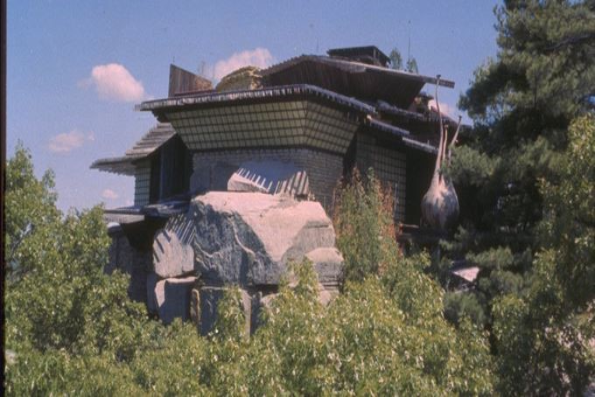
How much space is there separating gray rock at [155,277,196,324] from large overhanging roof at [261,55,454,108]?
656cm

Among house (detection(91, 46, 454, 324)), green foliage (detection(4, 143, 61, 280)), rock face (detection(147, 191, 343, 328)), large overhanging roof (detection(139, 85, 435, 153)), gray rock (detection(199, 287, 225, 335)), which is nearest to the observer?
green foliage (detection(4, 143, 61, 280))

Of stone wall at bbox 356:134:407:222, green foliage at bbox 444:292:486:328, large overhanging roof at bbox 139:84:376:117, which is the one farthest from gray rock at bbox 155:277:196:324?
green foliage at bbox 444:292:486:328

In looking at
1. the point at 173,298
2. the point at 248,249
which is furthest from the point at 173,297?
the point at 248,249

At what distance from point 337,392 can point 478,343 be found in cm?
290

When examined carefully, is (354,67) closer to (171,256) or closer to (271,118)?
(271,118)

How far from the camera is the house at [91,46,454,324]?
49.1 ft

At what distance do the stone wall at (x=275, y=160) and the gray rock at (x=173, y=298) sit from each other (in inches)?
113

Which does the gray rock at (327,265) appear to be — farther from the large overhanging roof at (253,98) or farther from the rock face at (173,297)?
the large overhanging roof at (253,98)

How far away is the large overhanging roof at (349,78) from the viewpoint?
17188mm

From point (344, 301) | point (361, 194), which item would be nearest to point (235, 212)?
point (361, 194)

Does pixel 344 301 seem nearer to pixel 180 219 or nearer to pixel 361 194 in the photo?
pixel 361 194

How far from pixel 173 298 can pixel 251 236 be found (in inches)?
99.6

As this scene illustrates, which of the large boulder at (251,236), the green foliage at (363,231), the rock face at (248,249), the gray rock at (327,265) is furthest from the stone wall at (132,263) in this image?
the gray rock at (327,265)

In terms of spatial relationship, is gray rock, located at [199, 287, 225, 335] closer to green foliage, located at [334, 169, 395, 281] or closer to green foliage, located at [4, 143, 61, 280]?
green foliage, located at [334, 169, 395, 281]
